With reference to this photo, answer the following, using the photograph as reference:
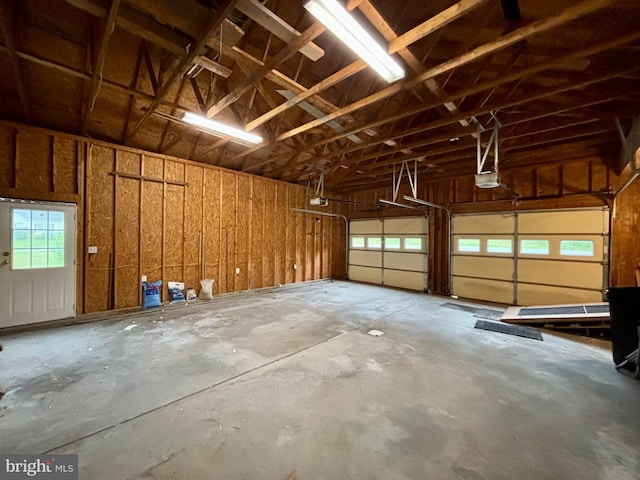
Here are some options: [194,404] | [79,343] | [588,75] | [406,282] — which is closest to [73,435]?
[194,404]

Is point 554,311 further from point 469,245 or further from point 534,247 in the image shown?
point 469,245

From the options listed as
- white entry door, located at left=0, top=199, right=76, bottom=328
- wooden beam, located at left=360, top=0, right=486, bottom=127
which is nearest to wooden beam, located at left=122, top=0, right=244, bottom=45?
wooden beam, located at left=360, top=0, right=486, bottom=127

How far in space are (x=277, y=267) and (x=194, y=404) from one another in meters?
5.95

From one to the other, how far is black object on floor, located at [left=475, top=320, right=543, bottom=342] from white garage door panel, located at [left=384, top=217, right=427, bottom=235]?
3730mm

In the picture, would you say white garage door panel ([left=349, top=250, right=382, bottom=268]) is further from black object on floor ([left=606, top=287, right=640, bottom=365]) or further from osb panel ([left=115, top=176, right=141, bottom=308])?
osb panel ([left=115, top=176, right=141, bottom=308])

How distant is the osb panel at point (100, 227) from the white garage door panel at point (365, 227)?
24.2 ft

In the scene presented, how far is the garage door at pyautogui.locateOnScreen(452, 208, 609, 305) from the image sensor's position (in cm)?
548

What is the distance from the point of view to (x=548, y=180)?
6066 mm

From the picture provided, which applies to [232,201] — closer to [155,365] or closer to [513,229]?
[155,365]

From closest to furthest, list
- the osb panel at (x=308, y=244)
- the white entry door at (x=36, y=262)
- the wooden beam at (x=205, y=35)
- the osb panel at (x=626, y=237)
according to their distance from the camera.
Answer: the wooden beam at (x=205, y=35), the white entry door at (x=36, y=262), the osb panel at (x=626, y=237), the osb panel at (x=308, y=244)

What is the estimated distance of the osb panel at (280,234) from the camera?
827cm

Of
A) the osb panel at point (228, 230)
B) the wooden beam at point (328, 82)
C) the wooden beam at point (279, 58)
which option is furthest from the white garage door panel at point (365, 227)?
the wooden beam at point (279, 58)

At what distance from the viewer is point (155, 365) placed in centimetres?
311

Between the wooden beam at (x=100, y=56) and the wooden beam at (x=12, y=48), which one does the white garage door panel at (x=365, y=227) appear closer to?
the wooden beam at (x=100, y=56)
